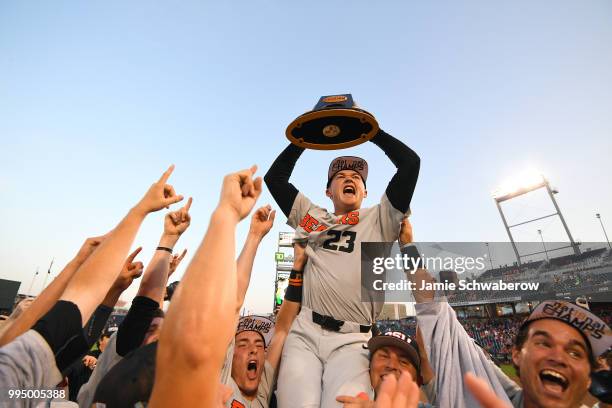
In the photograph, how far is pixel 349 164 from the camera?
3.21 meters

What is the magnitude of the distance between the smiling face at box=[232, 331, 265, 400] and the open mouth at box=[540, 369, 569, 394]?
7.21ft

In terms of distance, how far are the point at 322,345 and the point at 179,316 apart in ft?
6.01

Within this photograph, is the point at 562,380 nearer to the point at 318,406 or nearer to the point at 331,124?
the point at 318,406

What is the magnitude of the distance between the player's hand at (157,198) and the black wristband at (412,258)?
6.21ft

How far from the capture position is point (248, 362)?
114 inches

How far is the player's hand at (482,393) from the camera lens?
817mm

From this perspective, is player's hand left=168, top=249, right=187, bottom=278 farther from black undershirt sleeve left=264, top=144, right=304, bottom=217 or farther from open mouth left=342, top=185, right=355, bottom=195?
open mouth left=342, top=185, right=355, bottom=195

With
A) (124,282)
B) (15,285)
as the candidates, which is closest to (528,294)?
(124,282)

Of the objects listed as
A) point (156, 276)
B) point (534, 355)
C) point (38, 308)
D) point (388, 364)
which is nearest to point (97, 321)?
point (156, 276)

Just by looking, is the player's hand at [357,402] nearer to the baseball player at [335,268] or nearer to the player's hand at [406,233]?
the baseball player at [335,268]

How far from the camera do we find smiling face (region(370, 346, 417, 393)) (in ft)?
7.57

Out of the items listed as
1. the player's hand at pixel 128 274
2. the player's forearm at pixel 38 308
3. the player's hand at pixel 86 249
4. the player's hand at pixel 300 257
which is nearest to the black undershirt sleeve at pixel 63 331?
the player's forearm at pixel 38 308

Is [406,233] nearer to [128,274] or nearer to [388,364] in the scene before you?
[388,364]

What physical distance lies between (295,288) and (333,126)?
1.55m
